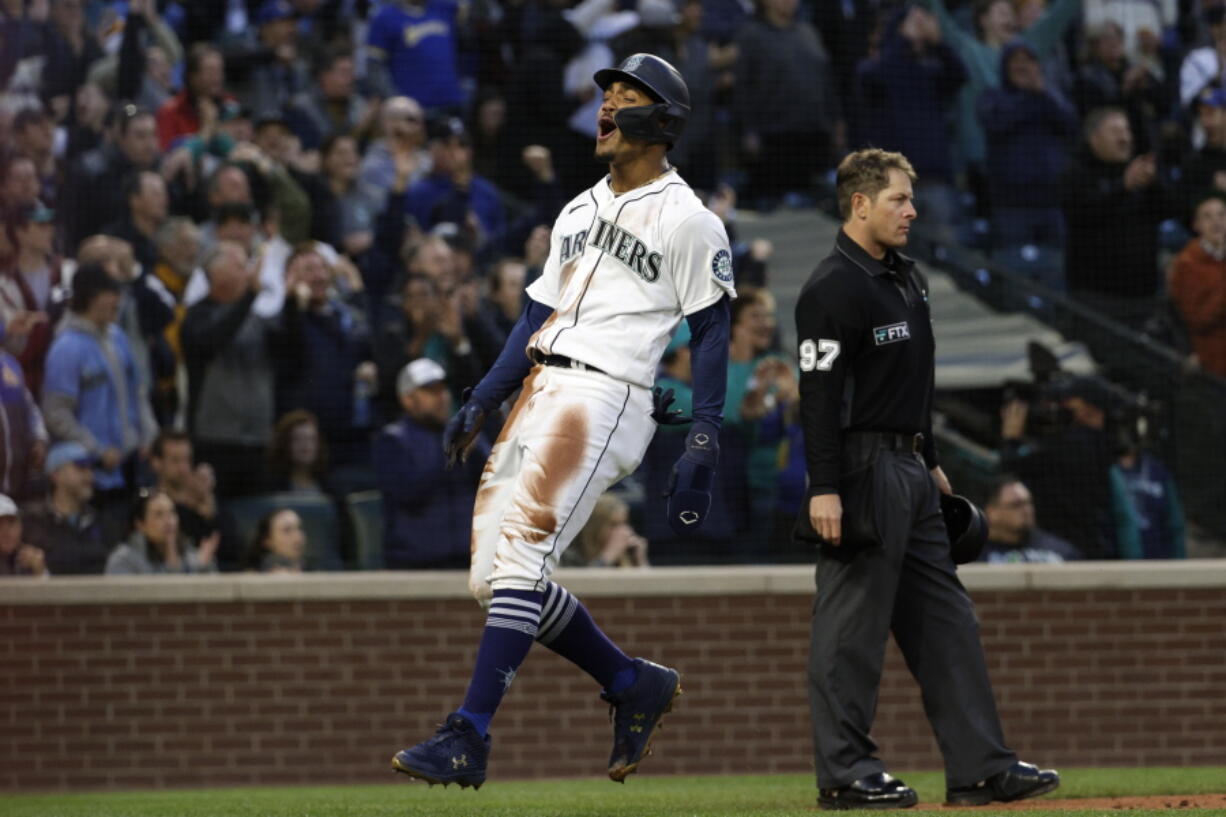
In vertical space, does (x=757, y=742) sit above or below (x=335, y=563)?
below

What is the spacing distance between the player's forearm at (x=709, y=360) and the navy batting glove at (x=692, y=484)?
107mm

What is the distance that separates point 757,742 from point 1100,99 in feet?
Result: 16.8

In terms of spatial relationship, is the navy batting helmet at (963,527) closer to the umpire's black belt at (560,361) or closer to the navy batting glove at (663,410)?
the navy batting glove at (663,410)

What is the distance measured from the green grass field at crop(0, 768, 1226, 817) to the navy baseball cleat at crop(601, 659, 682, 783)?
20cm

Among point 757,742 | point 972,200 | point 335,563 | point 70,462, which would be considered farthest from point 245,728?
point 972,200

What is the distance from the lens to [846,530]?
569 centimetres

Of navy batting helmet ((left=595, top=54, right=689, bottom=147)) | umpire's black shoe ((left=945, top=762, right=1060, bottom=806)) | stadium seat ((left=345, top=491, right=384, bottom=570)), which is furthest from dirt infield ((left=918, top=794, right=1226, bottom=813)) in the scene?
stadium seat ((left=345, top=491, right=384, bottom=570))

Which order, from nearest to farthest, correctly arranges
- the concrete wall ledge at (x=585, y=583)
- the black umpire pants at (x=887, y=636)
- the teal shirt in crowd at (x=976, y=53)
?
1. the black umpire pants at (x=887, y=636)
2. the concrete wall ledge at (x=585, y=583)
3. the teal shirt in crowd at (x=976, y=53)

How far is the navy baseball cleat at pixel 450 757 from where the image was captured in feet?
15.6

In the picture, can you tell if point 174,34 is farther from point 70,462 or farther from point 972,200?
point 972,200

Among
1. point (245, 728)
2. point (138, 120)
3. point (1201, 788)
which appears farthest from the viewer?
point (138, 120)

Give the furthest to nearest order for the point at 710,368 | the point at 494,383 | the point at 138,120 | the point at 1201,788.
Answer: the point at 138,120, the point at 1201,788, the point at 494,383, the point at 710,368

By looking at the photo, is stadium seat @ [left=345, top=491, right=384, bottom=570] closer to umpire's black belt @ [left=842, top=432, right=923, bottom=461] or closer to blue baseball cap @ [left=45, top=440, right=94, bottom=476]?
blue baseball cap @ [left=45, top=440, right=94, bottom=476]

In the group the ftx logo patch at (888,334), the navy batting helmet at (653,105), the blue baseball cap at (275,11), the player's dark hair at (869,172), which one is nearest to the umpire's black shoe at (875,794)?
the ftx logo patch at (888,334)
